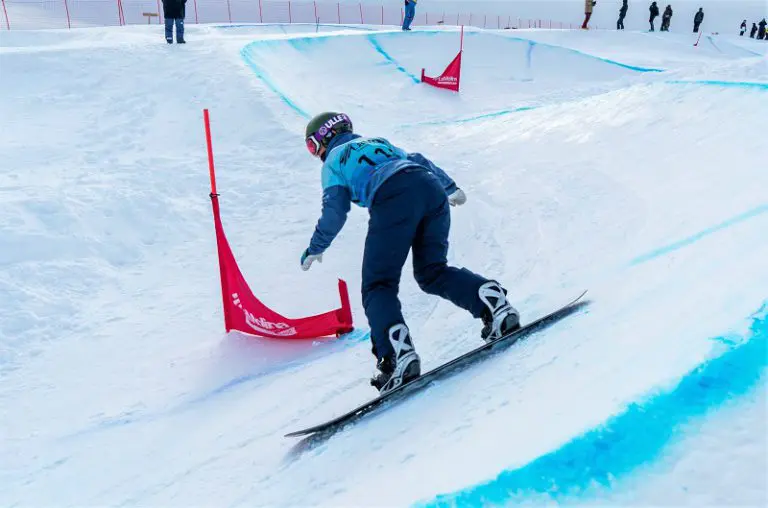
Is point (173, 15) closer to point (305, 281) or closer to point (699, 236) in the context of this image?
point (305, 281)

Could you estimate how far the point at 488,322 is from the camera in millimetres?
2729

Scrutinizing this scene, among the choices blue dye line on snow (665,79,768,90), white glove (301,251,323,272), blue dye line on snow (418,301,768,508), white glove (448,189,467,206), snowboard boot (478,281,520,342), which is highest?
blue dye line on snow (665,79,768,90)

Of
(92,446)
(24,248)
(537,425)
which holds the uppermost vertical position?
(537,425)

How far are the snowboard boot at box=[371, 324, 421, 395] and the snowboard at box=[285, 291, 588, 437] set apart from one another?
4 centimetres

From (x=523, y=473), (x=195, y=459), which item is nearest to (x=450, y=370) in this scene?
(x=523, y=473)

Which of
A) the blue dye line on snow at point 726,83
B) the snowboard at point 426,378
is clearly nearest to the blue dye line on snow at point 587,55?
the blue dye line on snow at point 726,83

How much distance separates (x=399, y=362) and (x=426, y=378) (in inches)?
5.9

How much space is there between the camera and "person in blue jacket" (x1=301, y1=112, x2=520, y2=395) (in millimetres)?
2562

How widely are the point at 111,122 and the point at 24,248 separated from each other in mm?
3208

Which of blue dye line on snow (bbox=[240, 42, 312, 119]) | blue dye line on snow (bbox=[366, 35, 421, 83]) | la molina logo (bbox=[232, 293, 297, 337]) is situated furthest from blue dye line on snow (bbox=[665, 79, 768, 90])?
blue dye line on snow (bbox=[366, 35, 421, 83])

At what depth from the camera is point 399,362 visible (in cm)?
252

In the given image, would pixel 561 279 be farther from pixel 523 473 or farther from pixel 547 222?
pixel 523 473

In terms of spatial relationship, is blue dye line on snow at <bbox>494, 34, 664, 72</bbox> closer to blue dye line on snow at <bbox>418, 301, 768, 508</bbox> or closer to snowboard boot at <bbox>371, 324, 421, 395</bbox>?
snowboard boot at <bbox>371, 324, 421, 395</bbox>

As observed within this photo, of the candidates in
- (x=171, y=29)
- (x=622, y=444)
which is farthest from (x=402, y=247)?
(x=171, y=29)
